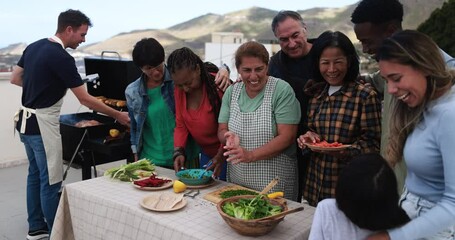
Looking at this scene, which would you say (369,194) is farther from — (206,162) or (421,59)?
(206,162)

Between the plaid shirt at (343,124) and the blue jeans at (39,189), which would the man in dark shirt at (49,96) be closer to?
the blue jeans at (39,189)

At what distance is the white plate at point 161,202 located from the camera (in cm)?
177

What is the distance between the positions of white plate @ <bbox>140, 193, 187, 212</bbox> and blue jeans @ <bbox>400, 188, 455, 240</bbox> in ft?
3.06

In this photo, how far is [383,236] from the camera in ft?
3.82

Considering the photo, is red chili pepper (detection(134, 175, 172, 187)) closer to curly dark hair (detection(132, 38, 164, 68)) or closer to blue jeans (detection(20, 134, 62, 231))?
curly dark hair (detection(132, 38, 164, 68))

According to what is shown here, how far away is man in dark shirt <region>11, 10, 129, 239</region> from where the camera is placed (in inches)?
106

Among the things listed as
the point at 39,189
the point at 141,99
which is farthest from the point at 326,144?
the point at 39,189

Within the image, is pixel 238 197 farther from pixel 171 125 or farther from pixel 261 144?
pixel 171 125

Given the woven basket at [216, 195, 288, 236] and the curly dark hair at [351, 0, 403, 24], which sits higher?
the curly dark hair at [351, 0, 403, 24]

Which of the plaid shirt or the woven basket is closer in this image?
the woven basket

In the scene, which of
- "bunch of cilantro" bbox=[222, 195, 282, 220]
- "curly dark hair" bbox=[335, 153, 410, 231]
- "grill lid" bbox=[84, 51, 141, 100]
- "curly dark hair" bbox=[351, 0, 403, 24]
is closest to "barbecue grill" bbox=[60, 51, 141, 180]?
"grill lid" bbox=[84, 51, 141, 100]

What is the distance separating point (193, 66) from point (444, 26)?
10.8 meters

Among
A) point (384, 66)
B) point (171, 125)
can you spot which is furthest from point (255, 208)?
point (171, 125)

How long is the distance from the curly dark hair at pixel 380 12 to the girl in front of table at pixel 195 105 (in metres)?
0.90
